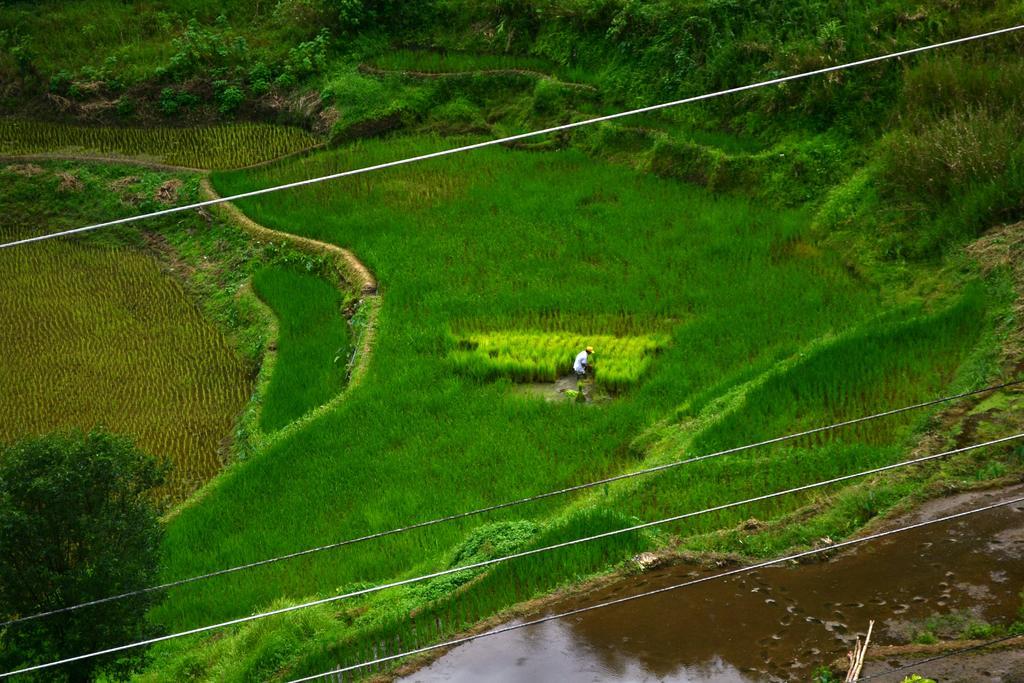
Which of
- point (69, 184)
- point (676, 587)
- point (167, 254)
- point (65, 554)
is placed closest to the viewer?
point (65, 554)

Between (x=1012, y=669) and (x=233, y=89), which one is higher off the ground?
(x=233, y=89)

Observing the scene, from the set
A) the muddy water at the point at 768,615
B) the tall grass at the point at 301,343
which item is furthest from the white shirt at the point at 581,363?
the muddy water at the point at 768,615

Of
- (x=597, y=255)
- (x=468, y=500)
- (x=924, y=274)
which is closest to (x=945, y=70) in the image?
(x=924, y=274)

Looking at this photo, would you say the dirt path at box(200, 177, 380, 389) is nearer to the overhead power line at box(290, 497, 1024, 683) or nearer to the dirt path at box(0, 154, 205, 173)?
the dirt path at box(0, 154, 205, 173)

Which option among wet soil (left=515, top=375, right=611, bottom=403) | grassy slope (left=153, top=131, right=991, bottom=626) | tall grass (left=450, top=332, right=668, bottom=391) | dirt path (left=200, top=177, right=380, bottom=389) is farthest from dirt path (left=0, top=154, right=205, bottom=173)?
wet soil (left=515, top=375, right=611, bottom=403)

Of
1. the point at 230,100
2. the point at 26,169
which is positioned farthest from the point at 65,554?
the point at 230,100

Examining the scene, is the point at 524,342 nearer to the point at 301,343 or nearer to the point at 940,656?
the point at 301,343

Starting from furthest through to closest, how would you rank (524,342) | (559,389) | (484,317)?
1. (484,317)
2. (524,342)
3. (559,389)

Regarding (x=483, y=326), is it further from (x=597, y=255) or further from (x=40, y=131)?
(x=40, y=131)
